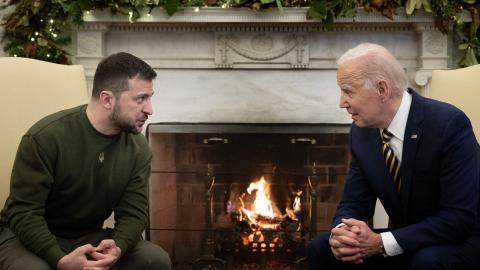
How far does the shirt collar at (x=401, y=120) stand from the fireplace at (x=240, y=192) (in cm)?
143

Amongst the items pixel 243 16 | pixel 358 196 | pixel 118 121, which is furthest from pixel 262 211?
pixel 118 121

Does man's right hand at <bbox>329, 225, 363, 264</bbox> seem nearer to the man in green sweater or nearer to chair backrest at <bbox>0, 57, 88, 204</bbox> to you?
the man in green sweater

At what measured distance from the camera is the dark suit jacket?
196cm

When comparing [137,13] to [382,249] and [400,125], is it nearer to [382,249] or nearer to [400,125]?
[400,125]

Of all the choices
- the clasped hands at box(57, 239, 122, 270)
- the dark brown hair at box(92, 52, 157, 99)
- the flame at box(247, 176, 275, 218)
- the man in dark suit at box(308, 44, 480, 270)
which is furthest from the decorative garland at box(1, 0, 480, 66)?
the clasped hands at box(57, 239, 122, 270)

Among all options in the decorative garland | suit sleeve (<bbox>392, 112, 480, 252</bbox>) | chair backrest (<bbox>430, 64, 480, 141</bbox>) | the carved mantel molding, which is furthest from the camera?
the carved mantel molding

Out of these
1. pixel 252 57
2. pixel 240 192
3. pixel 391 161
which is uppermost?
pixel 252 57

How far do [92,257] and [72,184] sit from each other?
0.79 feet

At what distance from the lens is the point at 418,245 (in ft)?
6.45

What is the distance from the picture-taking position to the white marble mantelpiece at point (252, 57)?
340 cm

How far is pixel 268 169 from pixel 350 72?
1624 millimetres

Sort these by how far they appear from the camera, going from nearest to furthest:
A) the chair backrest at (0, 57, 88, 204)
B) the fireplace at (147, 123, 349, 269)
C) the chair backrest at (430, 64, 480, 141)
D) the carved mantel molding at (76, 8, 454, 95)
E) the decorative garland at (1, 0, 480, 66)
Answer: the chair backrest at (0, 57, 88, 204) < the chair backrest at (430, 64, 480, 141) < the decorative garland at (1, 0, 480, 66) < the carved mantel molding at (76, 8, 454, 95) < the fireplace at (147, 123, 349, 269)

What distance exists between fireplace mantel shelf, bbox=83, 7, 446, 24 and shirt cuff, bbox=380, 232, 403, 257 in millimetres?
1538

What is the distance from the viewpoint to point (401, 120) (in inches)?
82.0
